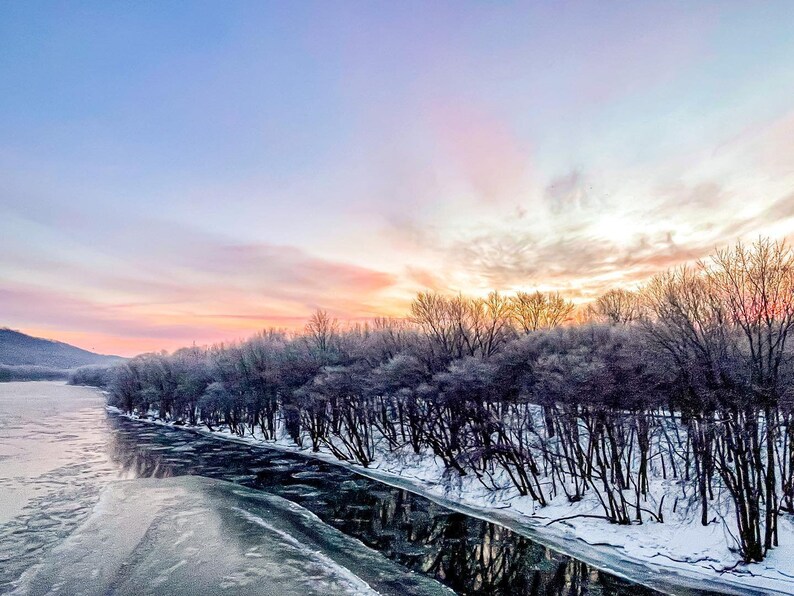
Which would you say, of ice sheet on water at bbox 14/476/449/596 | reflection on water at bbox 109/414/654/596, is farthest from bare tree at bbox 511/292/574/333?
ice sheet on water at bbox 14/476/449/596

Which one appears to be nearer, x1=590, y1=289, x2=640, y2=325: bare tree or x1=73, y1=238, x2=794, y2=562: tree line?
x1=73, y1=238, x2=794, y2=562: tree line

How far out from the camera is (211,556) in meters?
19.8

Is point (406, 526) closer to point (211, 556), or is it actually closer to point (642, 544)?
point (211, 556)

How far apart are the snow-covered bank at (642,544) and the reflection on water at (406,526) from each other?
1.53 metres

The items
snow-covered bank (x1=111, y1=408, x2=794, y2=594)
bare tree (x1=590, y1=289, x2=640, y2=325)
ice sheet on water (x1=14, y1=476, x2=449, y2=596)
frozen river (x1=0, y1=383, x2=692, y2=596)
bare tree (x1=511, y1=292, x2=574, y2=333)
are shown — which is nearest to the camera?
ice sheet on water (x1=14, y1=476, x2=449, y2=596)

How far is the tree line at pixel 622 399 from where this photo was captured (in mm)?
19547

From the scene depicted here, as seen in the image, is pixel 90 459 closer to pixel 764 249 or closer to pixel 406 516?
pixel 406 516

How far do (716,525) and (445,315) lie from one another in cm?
3568

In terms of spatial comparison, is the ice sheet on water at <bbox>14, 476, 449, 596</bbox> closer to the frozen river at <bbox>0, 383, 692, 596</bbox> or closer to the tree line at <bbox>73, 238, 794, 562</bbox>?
the frozen river at <bbox>0, 383, 692, 596</bbox>

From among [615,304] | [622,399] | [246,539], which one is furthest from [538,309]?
[246,539]

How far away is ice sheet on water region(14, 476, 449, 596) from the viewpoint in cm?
1697

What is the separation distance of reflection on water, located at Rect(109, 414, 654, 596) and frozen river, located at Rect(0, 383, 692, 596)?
0.10 meters

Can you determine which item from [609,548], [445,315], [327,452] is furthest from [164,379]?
[609,548]

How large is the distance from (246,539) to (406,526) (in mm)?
8910
